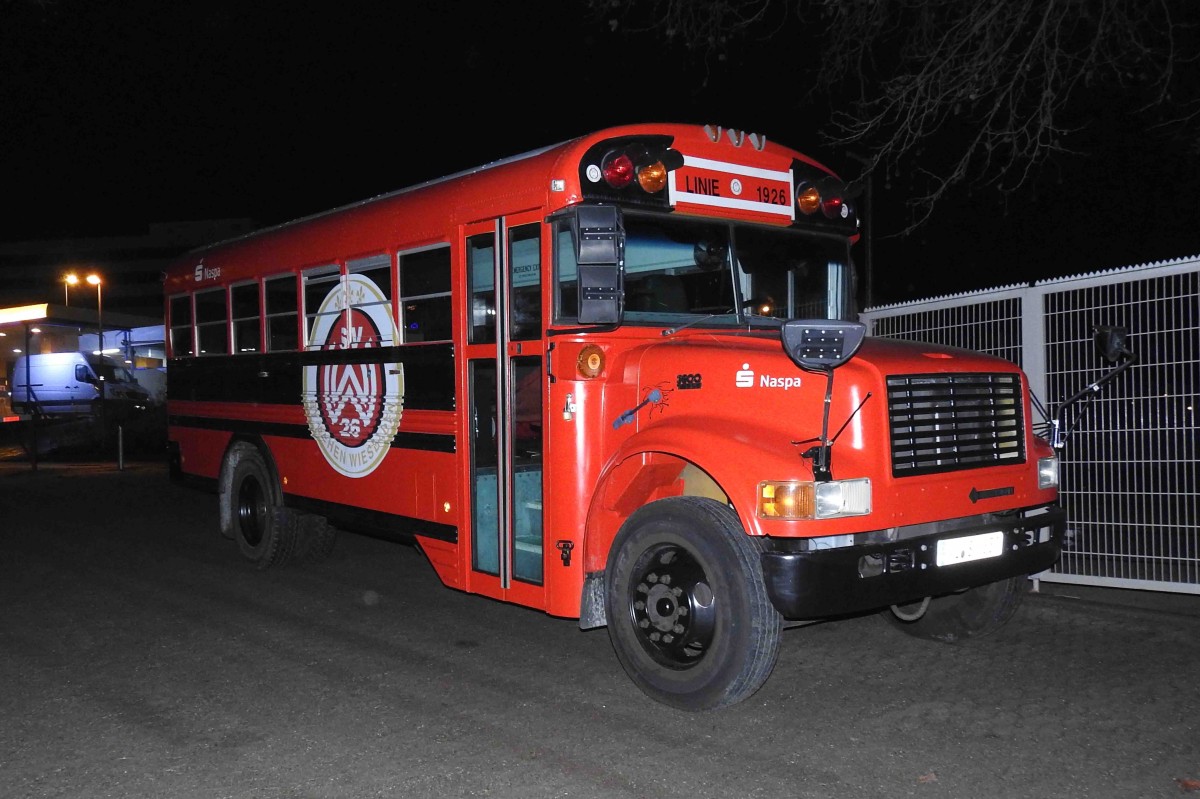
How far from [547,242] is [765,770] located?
2.95m

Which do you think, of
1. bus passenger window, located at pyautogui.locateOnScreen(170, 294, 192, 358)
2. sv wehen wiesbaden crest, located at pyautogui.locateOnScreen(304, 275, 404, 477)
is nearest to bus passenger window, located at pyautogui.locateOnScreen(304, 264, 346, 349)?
sv wehen wiesbaden crest, located at pyautogui.locateOnScreen(304, 275, 404, 477)

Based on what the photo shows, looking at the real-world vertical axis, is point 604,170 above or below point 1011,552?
above

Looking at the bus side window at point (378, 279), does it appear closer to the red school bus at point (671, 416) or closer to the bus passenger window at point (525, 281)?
the red school bus at point (671, 416)

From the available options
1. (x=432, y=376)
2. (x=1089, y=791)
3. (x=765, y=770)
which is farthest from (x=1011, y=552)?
(x=432, y=376)

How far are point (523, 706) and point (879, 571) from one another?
1.93 meters

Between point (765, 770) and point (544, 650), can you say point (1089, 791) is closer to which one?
point (765, 770)

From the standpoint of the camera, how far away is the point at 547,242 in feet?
18.6

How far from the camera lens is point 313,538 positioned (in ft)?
29.6

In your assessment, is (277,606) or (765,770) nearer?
(765,770)

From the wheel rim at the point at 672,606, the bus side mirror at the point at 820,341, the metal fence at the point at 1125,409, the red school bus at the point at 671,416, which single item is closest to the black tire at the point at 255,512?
the red school bus at the point at 671,416

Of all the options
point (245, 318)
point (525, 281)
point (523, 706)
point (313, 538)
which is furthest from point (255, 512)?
point (523, 706)

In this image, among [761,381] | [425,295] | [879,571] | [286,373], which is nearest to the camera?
[879,571]

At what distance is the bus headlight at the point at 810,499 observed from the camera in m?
4.57

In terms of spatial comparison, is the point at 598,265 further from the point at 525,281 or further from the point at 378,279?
the point at 378,279
